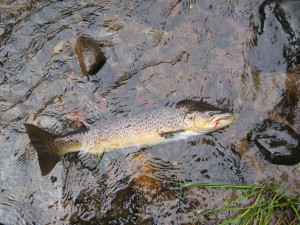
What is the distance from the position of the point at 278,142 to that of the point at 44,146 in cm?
266

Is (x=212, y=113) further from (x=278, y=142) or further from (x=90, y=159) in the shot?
(x=90, y=159)

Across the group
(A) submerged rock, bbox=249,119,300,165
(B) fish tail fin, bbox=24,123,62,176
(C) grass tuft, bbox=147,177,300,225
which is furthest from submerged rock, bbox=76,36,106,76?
(A) submerged rock, bbox=249,119,300,165

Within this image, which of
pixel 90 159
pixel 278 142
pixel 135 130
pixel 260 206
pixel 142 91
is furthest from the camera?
pixel 142 91

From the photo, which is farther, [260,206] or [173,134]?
[173,134]

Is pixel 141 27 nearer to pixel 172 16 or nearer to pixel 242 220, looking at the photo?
pixel 172 16

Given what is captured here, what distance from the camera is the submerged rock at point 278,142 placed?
4.63m

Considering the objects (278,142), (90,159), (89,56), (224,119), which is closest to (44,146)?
(90,159)

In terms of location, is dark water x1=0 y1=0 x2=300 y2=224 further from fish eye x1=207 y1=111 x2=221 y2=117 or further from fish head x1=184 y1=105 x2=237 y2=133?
fish eye x1=207 y1=111 x2=221 y2=117

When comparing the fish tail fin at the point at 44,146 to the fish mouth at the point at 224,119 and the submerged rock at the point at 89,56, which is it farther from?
the fish mouth at the point at 224,119

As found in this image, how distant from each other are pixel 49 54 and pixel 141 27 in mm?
1232

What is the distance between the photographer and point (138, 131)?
4.78 meters

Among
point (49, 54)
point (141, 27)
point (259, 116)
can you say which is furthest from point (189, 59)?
point (49, 54)

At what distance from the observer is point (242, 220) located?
15.1ft

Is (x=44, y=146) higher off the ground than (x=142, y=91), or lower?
lower
